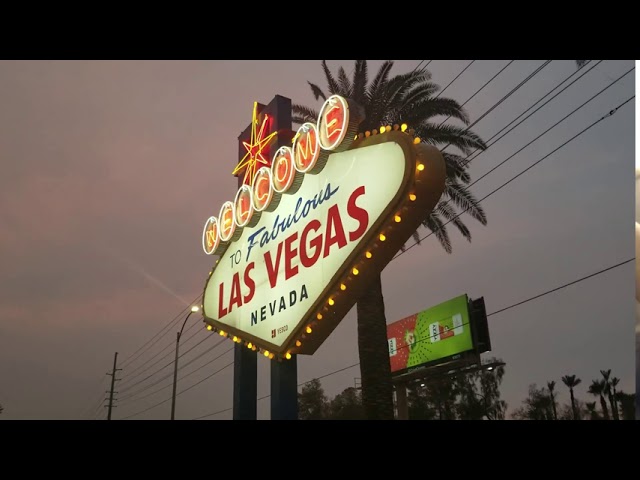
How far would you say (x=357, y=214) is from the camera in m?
10.2

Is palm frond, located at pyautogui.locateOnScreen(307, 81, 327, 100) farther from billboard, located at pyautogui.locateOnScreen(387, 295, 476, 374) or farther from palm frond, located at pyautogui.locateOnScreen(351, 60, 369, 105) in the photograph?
billboard, located at pyautogui.locateOnScreen(387, 295, 476, 374)

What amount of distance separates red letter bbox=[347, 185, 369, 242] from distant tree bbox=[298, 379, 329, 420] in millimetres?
68283

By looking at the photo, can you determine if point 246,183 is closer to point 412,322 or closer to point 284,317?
point 284,317

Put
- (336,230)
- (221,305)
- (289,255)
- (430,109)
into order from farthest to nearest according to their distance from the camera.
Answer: (430,109) < (221,305) < (289,255) < (336,230)

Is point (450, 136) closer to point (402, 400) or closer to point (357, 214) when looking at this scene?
point (357, 214)

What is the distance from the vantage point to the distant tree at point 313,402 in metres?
76.9

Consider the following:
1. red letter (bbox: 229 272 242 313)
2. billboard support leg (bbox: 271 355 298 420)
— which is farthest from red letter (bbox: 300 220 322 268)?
red letter (bbox: 229 272 242 313)

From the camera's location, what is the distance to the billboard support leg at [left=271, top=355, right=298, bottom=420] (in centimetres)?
1138

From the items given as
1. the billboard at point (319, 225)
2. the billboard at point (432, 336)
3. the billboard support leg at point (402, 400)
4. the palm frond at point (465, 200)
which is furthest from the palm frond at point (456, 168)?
the billboard support leg at point (402, 400)

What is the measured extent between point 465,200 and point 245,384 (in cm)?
1063

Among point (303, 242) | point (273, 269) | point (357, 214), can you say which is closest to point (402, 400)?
point (273, 269)

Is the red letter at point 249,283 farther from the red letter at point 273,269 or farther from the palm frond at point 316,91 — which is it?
the palm frond at point 316,91
